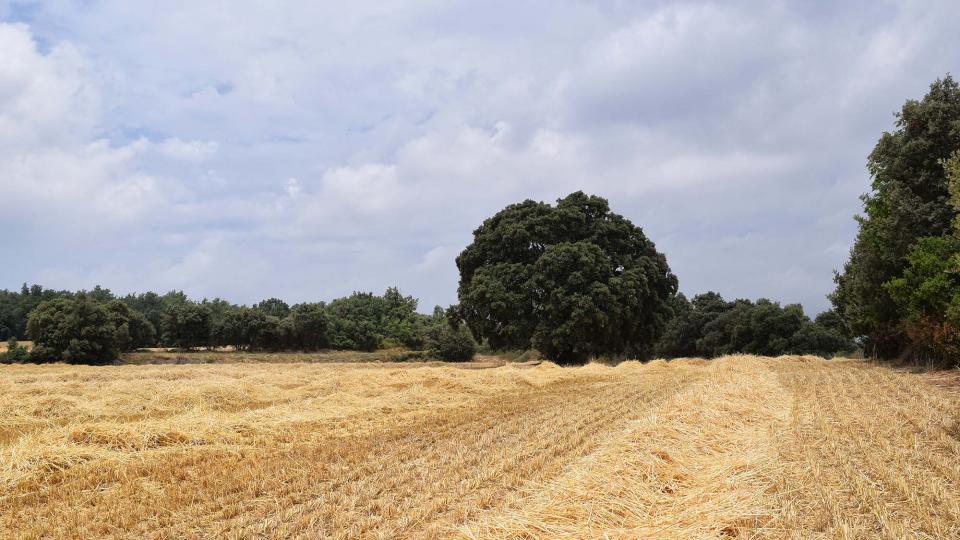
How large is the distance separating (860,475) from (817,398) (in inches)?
304

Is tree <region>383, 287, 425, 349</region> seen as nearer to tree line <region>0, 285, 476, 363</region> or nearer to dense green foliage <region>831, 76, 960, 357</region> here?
tree line <region>0, 285, 476, 363</region>

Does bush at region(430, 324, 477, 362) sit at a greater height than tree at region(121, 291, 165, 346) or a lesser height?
lesser

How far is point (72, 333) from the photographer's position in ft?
154

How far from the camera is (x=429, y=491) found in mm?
6211

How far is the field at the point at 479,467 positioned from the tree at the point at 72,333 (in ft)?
131

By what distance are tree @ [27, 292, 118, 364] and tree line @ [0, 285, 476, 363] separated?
0.07 meters

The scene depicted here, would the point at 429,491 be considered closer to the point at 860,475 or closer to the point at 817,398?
the point at 860,475

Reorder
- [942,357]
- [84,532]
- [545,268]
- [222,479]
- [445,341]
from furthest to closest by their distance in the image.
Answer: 1. [445,341]
2. [545,268]
3. [942,357]
4. [222,479]
5. [84,532]

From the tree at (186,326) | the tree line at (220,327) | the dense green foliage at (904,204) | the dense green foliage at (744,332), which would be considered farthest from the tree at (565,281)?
the tree at (186,326)

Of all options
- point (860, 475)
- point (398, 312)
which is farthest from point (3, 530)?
point (398, 312)

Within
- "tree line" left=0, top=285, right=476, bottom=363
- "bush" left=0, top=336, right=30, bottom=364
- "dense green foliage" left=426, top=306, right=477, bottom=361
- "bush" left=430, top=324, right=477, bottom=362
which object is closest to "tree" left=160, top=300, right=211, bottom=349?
"tree line" left=0, top=285, right=476, bottom=363

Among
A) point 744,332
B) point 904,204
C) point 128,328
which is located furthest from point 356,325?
point 904,204

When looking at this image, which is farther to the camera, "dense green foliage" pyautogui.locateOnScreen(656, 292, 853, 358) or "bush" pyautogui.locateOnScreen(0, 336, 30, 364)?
"dense green foliage" pyautogui.locateOnScreen(656, 292, 853, 358)

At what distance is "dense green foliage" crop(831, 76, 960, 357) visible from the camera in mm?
20234
